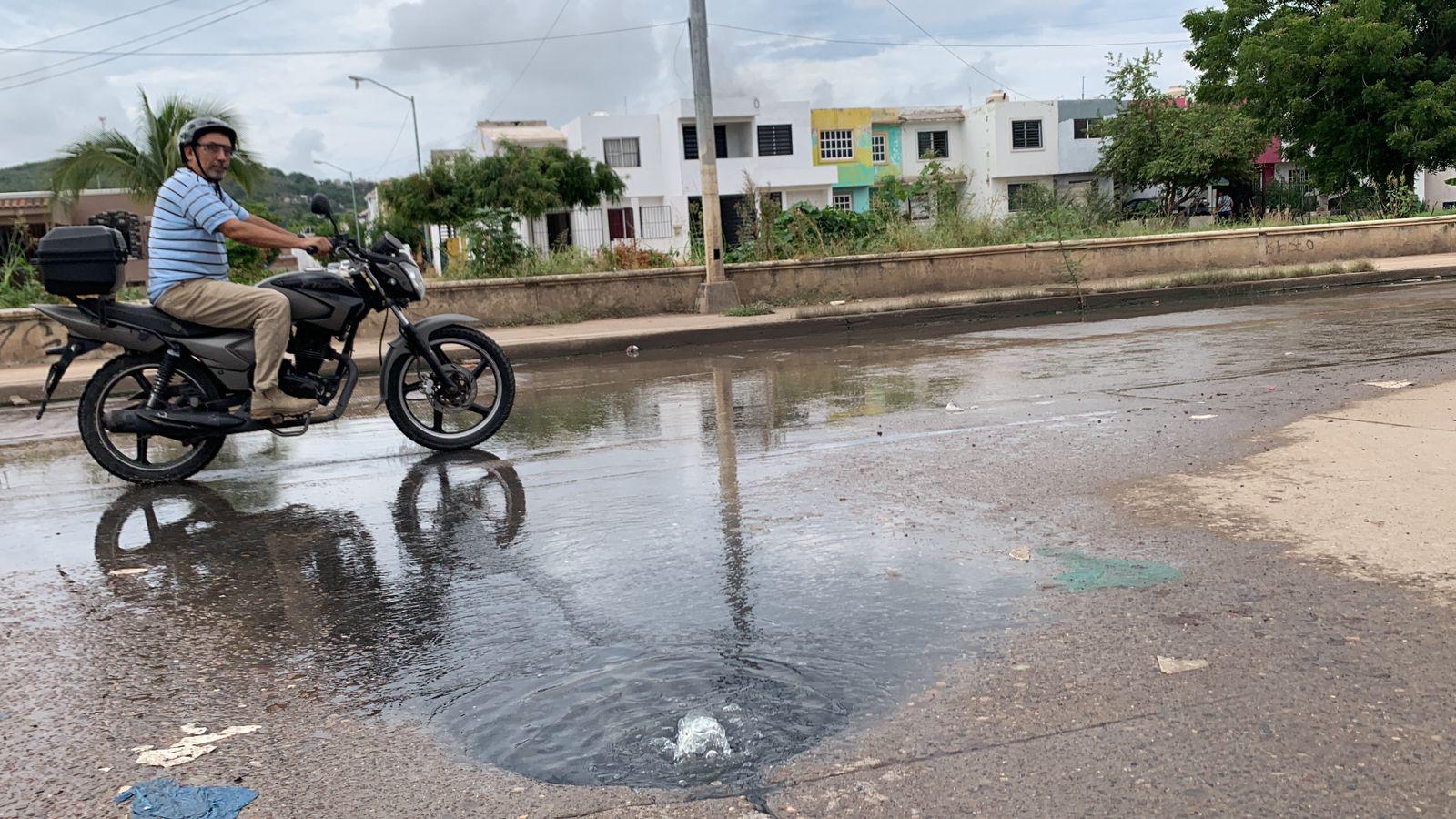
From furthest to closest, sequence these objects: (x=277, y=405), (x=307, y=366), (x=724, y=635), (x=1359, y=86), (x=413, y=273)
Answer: (x=1359, y=86), (x=413, y=273), (x=307, y=366), (x=277, y=405), (x=724, y=635)

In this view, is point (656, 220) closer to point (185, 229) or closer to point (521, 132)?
point (521, 132)

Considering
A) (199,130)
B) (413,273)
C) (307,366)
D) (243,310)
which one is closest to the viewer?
(199,130)

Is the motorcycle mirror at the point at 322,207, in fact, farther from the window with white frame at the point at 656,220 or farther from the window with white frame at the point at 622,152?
the window with white frame at the point at 622,152

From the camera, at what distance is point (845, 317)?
14.9 m

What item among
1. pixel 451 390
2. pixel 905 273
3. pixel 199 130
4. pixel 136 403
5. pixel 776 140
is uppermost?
pixel 776 140

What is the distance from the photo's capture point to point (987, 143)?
6216cm

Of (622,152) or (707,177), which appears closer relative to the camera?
(707,177)

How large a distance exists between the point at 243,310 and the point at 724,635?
4.14 m

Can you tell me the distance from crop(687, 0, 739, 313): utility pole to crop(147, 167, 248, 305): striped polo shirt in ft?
33.4

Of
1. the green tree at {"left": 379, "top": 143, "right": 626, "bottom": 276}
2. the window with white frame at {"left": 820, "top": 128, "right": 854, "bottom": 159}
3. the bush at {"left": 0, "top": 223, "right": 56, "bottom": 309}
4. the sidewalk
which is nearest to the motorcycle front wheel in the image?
the sidewalk

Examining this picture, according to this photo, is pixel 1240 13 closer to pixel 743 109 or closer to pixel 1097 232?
pixel 743 109

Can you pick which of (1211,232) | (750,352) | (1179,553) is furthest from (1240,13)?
(1179,553)

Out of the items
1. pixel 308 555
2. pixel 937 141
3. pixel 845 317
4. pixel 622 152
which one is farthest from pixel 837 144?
pixel 308 555

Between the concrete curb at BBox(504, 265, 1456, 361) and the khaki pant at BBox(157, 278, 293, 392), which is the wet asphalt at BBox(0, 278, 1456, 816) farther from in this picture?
the concrete curb at BBox(504, 265, 1456, 361)
